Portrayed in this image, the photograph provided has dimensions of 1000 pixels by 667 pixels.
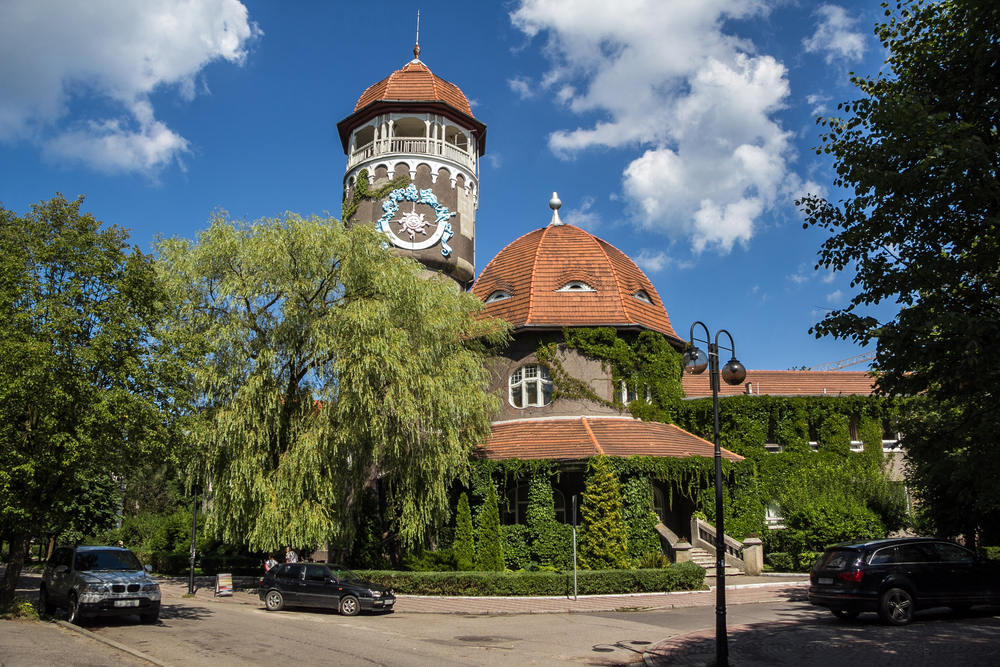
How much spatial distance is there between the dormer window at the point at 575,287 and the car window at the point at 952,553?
16334 millimetres

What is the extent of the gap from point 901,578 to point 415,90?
28.8 metres

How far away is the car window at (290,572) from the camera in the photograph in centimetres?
1891

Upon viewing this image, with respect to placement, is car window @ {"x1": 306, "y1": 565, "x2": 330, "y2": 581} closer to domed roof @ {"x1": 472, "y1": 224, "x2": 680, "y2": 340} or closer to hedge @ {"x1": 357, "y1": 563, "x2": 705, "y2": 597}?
hedge @ {"x1": 357, "y1": 563, "x2": 705, "y2": 597}

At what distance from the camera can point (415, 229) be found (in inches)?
1256

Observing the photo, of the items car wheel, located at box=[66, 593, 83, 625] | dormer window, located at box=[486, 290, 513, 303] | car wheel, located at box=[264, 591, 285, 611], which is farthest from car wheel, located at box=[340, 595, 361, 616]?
dormer window, located at box=[486, 290, 513, 303]

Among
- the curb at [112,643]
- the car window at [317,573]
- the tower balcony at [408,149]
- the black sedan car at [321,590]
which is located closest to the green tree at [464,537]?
the black sedan car at [321,590]

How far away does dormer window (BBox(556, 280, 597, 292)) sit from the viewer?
95.5 feet

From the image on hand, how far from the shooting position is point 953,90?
11484 mm

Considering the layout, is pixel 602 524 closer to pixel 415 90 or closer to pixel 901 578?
pixel 901 578

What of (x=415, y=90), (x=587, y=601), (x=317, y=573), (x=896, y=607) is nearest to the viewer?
(x=896, y=607)

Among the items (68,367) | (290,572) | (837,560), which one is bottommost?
(290,572)

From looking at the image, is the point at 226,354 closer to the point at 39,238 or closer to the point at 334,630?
the point at 39,238

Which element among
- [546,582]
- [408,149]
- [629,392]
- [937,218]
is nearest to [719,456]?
[937,218]

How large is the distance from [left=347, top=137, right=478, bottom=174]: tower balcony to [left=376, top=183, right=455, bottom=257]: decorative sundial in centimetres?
196
